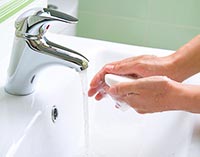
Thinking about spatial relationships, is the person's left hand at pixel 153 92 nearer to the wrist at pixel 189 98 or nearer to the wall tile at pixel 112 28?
the wrist at pixel 189 98

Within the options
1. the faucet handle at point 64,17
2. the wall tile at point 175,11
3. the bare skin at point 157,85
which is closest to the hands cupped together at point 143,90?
the bare skin at point 157,85

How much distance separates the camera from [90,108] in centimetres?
80

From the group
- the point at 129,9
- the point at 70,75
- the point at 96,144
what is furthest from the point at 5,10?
the point at 129,9

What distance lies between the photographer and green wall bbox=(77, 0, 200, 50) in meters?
1.33

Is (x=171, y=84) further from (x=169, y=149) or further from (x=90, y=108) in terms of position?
(x=90, y=108)

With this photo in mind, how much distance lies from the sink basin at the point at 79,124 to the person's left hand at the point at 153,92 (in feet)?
0.28

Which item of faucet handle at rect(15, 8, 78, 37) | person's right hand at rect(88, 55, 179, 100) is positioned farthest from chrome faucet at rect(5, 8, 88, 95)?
person's right hand at rect(88, 55, 179, 100)

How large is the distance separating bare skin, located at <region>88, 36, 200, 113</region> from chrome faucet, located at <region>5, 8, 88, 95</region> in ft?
0.27

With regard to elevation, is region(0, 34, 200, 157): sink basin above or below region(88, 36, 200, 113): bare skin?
below

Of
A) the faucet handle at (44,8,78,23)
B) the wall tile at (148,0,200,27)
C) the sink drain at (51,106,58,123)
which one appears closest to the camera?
the faucet handle at (44,8,78,23)

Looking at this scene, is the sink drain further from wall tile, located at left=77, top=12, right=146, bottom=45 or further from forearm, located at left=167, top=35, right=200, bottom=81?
wall tile, located at left=77, top=12, right=146, bottom=45

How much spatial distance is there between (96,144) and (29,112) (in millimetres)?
162

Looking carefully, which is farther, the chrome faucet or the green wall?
the green wall

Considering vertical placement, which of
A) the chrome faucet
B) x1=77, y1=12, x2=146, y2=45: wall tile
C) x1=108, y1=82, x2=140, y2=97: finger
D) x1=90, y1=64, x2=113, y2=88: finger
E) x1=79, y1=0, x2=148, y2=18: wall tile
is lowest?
x1=77, y1=12, x2=146, y2=45: wall tile
